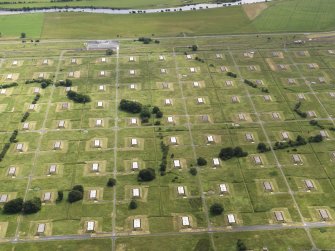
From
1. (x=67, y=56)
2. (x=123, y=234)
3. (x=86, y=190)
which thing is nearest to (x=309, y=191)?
(x=123, y=234)

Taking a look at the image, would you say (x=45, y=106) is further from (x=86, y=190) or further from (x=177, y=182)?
(x=177, y=182)

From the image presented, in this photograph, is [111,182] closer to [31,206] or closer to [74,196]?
[74,196]

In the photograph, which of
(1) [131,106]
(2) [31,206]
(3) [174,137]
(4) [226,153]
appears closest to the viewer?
(2) [31,206]

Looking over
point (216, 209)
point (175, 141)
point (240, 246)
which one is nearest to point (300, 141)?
point (175, 141)

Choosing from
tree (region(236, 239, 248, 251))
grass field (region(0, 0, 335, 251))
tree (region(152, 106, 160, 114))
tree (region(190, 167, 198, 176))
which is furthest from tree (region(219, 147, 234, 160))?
tree (region(236, 239, 248, 251))

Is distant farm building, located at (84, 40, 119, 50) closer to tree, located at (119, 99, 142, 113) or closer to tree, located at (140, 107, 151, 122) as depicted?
tree, located at (119, 99, 142, 113)

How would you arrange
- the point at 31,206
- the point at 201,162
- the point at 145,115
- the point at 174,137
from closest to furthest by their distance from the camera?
the point at 31,206 → the point at 201,162 → the point at 174,137 → the point at 145,115

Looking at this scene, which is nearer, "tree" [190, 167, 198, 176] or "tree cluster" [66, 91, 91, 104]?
"tree" [190, 167, 198, 176]
